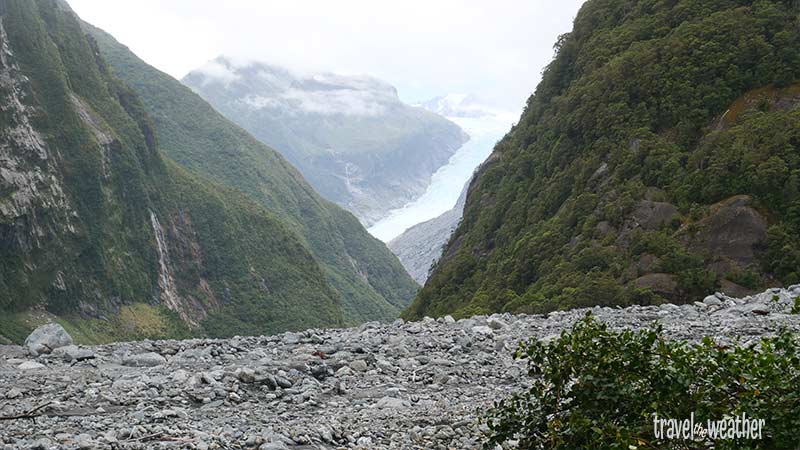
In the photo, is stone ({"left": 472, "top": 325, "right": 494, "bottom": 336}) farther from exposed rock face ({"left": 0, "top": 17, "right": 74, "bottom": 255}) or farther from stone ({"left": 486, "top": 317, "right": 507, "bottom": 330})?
exposed rock face ({"left": 0, "top": 17, "right": 74, "bottom": 255})

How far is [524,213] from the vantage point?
6106 centimetres

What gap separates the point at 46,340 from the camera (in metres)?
21.0

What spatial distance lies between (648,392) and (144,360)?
49.2 feet

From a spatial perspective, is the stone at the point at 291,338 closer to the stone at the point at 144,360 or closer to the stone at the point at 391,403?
the stone at the point at 144,360

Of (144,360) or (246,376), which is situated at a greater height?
(246,376)

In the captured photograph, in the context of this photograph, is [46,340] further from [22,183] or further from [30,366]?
[22,183]

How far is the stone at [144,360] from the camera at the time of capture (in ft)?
61.3

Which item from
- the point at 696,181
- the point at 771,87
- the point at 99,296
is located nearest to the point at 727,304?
the point at 696,181

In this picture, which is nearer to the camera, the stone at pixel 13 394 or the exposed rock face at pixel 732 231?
the stone at pixel 13 394

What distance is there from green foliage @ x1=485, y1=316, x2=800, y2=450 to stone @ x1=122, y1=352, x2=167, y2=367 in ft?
41.2

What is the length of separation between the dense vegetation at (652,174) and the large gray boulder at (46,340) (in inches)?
996

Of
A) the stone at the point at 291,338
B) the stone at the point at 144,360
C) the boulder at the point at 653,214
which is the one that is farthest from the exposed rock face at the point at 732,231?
the stone at the point at 144,360

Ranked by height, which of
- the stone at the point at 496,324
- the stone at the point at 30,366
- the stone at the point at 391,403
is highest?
the stone at the point at 496,324

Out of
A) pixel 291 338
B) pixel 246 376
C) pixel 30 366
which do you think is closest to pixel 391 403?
pixel 246 376
